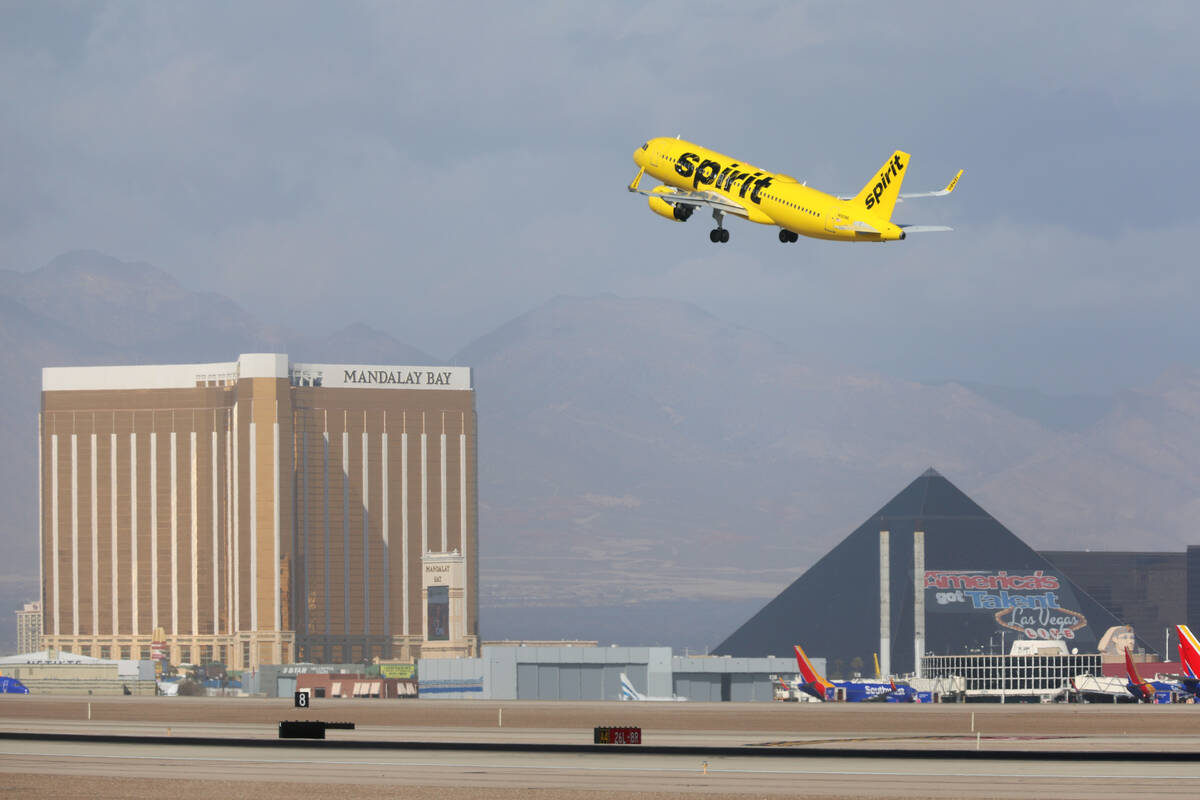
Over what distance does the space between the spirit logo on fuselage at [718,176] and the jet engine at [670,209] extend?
284cm

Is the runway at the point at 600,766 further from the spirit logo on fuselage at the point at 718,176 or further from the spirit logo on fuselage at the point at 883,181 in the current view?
the spirit logo on fuselage at the point at 718,176

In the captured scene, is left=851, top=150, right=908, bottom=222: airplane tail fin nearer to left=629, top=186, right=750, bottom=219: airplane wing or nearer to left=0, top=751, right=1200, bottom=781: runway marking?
left=629, top=186, right=750, bottom=219: airplane wing

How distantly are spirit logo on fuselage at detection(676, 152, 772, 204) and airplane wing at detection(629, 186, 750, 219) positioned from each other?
88cm

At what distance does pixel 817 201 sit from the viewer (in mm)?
137750

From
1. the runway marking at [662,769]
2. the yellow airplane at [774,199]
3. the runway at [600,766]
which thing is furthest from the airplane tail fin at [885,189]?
the runway marking at [662,769]

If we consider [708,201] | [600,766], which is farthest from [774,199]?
[600,766]

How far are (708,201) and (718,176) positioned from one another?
372 centimetres

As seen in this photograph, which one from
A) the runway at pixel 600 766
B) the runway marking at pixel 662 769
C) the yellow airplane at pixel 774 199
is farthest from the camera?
the yellow airplane at pixel 774 199

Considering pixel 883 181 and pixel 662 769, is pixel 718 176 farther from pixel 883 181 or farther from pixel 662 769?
pixel 662 769

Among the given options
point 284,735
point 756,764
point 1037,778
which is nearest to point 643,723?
point 284,735

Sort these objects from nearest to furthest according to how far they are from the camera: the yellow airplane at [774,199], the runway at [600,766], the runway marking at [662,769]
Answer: the runway at [600,766] → the runway marking at [662,769] → the yellow airplane at [774,199]

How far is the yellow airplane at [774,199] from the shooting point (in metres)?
137

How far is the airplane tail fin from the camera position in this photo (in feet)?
464

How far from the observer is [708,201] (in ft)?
462
